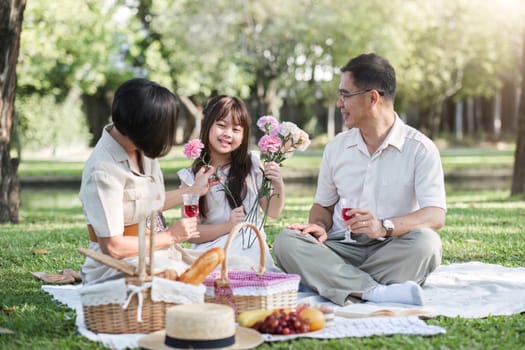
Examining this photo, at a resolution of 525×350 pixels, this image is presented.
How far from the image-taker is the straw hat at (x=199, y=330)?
331cm

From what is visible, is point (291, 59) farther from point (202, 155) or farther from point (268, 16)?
point (202, 155)

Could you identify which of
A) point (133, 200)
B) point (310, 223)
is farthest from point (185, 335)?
point (310, 223)

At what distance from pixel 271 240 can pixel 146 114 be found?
3.16 m

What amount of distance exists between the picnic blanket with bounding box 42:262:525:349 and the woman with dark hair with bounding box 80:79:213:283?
0.45 metres

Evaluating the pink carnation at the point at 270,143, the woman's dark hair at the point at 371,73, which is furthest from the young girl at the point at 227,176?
the woman's dark hair at the point at 371,73

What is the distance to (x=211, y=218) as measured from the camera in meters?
5.33

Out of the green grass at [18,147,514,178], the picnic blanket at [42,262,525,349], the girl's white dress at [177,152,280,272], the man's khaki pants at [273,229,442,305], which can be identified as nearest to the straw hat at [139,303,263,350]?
the picnic blanket at [42,262,525,349]

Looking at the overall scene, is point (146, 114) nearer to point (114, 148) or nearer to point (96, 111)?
point (114, 148)

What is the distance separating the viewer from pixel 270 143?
4820mm

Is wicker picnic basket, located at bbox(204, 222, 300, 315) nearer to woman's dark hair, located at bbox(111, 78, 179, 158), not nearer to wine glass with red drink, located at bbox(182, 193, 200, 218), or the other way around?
wine glass with red drink, located at bbox(182, 193, 200, 218)

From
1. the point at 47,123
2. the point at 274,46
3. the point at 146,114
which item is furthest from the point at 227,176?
the point at 47,123

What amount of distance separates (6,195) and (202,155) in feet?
13.5

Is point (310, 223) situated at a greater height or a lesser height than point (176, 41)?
lesser

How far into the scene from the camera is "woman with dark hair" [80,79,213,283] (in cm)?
378
